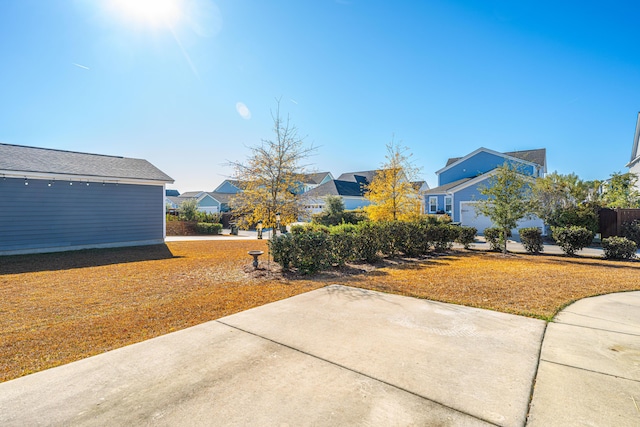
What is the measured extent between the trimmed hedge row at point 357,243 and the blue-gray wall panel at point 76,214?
845 centimetres

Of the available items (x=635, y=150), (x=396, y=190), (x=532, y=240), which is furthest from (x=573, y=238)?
(x=635, y=150)

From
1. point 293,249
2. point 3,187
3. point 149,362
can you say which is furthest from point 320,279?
point 3,187

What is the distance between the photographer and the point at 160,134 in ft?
42.9

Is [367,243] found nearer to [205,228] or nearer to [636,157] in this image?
[205,228]

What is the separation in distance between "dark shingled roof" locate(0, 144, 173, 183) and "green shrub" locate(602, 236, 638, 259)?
60.4 feet

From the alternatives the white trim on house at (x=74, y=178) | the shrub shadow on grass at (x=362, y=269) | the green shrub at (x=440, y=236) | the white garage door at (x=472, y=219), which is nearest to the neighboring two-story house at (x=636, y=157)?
the white garage door at (x=472, y=219)

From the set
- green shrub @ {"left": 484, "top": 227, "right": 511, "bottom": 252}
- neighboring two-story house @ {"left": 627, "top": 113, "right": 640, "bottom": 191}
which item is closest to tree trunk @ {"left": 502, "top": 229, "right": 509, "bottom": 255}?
green shrub @ {"left": 484, "top": 227, "right": 511, "bottom": 252}

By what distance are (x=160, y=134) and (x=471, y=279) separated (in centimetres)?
1356

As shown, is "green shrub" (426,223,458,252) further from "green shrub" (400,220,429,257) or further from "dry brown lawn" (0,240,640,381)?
"dry brown lawn" (0,240,640,381)

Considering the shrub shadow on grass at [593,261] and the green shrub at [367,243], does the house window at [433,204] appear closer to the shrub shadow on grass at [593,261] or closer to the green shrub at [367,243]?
the shrub shadow on grass at [593,261]

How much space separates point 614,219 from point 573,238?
20.9 ft

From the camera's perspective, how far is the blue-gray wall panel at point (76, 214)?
1052 cm

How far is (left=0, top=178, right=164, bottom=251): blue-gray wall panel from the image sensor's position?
1052 cm

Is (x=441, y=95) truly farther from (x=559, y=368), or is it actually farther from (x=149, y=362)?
(x=149, y=362)
